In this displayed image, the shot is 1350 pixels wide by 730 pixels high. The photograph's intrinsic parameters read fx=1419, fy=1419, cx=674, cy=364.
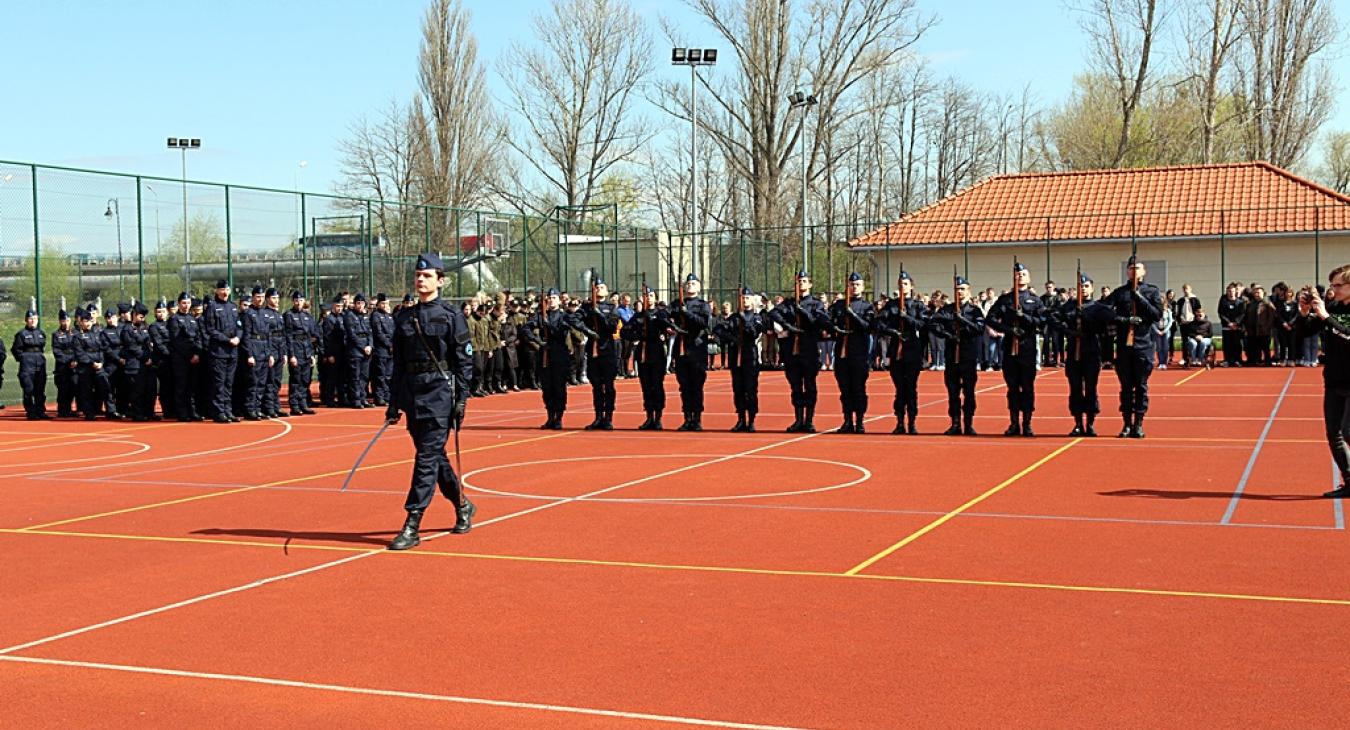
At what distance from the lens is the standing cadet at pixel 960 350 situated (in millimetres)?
17844

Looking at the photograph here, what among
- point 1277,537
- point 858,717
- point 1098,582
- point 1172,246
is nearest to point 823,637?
point 858,717

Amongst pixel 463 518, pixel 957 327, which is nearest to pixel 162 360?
pixel 957 327

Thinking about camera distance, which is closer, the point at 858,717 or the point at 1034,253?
the point at 858,717

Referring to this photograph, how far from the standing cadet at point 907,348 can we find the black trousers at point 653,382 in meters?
3.16

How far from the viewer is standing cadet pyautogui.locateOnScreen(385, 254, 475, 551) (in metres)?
9.95

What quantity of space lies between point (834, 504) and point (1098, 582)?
3535 millimetres

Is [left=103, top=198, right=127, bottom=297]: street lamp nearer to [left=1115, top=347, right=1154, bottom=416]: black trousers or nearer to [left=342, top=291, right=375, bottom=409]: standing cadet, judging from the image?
[left=342, top=291, right=375, bottom=409]: standing cadet

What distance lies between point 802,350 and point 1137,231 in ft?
89.5

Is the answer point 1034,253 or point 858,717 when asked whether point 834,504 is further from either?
point 1034,253

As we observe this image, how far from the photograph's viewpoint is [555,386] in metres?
19.7

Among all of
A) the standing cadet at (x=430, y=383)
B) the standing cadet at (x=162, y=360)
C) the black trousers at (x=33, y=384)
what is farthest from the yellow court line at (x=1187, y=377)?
the black trousers at (x=33, y=384)

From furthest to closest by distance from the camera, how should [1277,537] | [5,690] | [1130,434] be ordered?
[1130,434]
[1277,537]
[5,690]

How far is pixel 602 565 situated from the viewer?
9.00 meters

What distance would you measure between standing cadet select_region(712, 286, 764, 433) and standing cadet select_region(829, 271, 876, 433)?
3.79 feet
